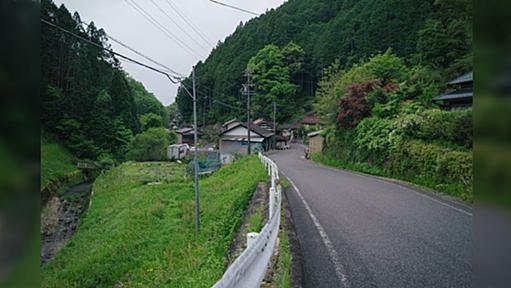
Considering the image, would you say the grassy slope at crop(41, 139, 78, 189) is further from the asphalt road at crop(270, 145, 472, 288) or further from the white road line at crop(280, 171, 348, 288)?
the white road line at crop(280, 171, 348, 288)

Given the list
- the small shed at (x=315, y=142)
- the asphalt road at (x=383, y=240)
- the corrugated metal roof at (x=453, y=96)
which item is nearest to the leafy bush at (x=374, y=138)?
the corrugated metal roof at (x=453, y=96)

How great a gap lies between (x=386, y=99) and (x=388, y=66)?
6.00 metres

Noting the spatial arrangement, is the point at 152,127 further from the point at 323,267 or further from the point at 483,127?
the point at 483,127

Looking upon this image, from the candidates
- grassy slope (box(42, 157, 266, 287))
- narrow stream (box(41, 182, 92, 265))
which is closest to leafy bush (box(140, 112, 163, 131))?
narrow stream (box(41, 182, 92, 265))

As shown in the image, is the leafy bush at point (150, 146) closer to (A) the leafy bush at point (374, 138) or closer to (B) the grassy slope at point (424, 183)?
(B) the grassy slope at point (424, 183)

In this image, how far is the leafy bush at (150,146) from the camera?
23.1 m

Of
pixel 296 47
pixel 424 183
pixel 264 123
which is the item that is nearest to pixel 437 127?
pixel 424 183

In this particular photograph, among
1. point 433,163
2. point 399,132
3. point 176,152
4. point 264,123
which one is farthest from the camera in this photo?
point 264,123

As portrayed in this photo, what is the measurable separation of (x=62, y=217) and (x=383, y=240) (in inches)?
597

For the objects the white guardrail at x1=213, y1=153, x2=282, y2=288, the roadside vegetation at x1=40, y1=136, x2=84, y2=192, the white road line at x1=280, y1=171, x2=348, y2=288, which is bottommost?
the white road line at x1=280, y1=171, x2=348, y2=288

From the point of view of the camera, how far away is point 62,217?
1519 centimetres

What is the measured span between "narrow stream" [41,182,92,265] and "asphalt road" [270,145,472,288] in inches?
342

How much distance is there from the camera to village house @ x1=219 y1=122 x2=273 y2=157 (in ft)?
103

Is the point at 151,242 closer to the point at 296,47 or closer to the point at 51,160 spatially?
the point at 51,160
